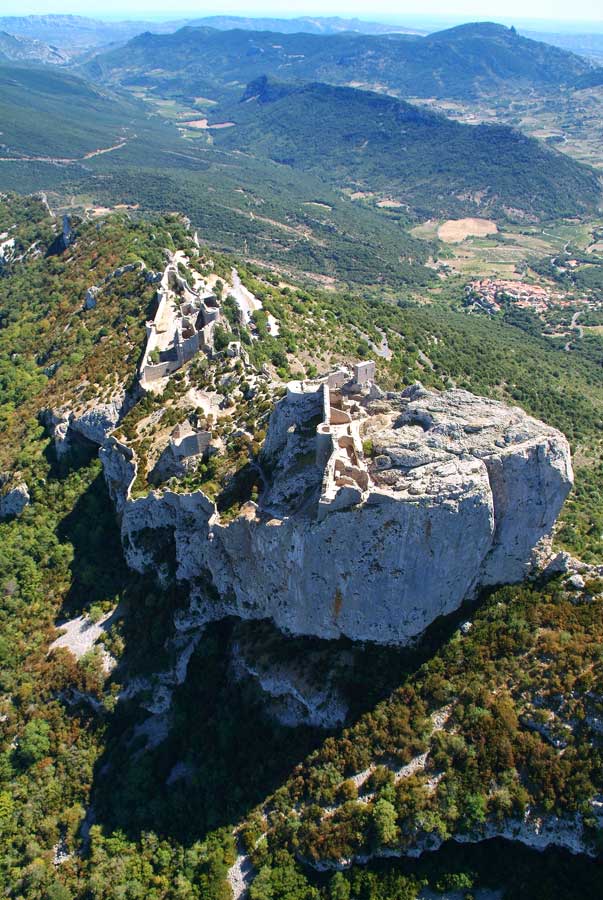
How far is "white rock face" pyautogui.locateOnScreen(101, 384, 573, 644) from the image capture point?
118 ft

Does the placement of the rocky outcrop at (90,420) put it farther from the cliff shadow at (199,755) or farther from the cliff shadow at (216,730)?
the cliff shadow at (199,755)

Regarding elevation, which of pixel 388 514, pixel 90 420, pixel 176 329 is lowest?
pixel 90 420

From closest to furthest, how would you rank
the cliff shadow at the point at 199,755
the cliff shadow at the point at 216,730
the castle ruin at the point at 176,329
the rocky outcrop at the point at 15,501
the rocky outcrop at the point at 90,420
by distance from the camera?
the cliff shadow at the point at 216,730, the cliff shadow at the point at 199,755, the rocky outcrop at the point at 90,420, the castle ruin at the point at 176,329, the rocky outcrop at the point at 15,501

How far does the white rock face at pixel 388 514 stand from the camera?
35.9 m

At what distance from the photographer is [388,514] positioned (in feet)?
117

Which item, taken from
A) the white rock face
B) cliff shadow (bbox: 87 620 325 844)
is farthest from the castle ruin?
cliff shadow (bbox: 87 620 325 844)

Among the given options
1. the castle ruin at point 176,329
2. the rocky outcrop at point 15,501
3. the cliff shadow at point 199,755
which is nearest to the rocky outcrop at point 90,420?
the castle ruin at point 176,329

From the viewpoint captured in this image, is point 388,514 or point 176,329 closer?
point 388,514

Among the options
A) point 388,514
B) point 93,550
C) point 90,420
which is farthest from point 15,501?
point 388,514

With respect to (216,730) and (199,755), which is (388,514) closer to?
(216,730)

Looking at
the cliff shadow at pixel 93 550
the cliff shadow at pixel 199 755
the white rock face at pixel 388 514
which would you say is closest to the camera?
the white rock face at pixel 388 514

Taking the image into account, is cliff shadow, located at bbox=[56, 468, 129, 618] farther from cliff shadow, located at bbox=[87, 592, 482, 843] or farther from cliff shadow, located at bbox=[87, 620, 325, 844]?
cliff shadow, located at bbox=[87, 620, 325, 844]

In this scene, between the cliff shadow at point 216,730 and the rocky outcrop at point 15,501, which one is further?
the rocky outcrop at point 15,501

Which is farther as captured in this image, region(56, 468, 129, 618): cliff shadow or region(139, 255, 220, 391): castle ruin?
region(139, 255, 220, 391): castle ruin
